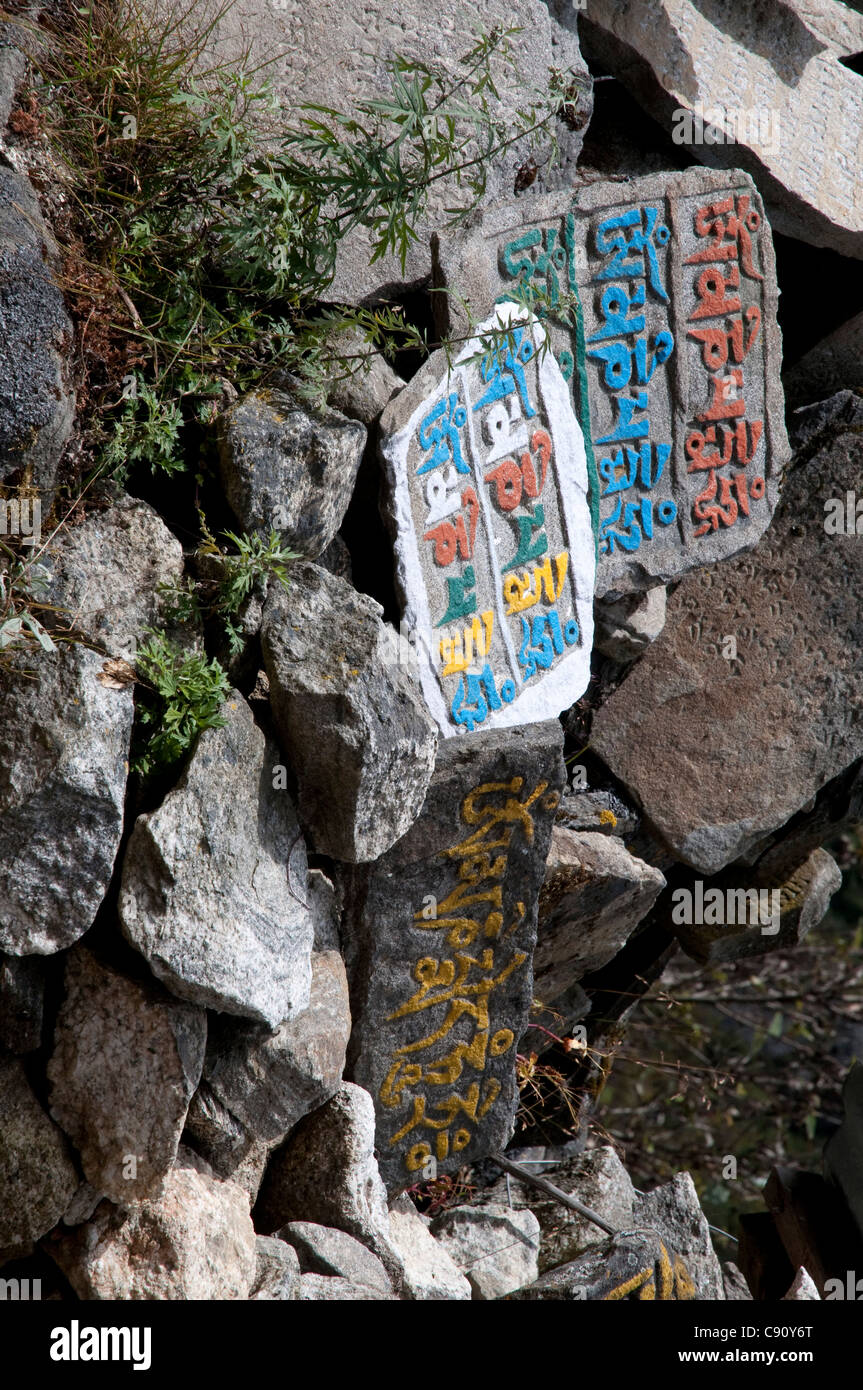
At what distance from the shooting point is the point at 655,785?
405 centimetres

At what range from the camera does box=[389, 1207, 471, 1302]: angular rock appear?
285 cm

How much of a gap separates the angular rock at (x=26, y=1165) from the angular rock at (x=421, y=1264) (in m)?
0.91

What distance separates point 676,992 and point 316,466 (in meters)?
5.81

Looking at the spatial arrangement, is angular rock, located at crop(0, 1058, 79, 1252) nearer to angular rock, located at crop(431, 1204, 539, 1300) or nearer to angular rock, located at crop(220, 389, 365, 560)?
angular rock, located at crop(220, 389, 365, 560)

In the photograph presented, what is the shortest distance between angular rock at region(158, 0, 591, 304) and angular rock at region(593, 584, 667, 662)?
3.71ft

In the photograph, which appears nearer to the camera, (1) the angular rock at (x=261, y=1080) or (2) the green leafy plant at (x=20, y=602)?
(2) the green leafy plant at (x=20, y=602)

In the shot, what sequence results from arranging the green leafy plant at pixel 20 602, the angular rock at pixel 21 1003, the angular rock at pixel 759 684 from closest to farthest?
the green leafy plant at pixel 20 602, the angular rock at pixel 21 1003, the angular rock at pixel 759 684

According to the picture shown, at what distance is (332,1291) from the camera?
2.45 m

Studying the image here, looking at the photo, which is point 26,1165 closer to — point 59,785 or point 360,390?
point 59,785

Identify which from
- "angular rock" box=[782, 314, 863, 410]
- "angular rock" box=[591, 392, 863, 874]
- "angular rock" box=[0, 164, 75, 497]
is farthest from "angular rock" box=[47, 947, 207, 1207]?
"angular rock" box=[782, 314, 863, 410]

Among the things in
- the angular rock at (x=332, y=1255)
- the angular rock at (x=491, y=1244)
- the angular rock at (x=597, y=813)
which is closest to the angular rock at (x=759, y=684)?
the angular rock at (x=597, y=813)

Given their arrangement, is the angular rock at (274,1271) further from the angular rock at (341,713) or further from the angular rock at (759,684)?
the angular rock at (759,684)

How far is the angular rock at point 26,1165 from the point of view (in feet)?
7.18
